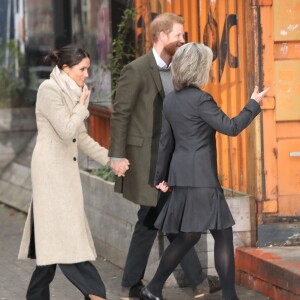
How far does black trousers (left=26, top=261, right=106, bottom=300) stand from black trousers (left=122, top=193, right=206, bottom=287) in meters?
0.55

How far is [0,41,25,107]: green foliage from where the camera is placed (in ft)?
52.1

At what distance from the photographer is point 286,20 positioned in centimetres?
913

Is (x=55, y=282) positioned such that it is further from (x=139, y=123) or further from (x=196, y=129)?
(x=196, y=129)

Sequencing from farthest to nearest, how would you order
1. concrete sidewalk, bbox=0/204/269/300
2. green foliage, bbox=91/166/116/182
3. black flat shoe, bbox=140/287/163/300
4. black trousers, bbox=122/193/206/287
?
green foliage, bbox=91/166/116/182 → concrete sidewalk, bbox=0/204/269/300 → black trousers, bbox=122/193/206/287 → black flat shoe, bbox=140/287/163/300

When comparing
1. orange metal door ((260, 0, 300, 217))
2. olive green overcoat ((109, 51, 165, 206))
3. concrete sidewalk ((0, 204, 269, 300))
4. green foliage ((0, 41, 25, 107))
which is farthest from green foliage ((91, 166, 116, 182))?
green foliage ((0, 41, 25, 107))

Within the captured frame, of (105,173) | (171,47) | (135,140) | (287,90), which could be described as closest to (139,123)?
(135,140)

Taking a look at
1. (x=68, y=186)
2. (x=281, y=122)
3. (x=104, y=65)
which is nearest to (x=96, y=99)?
(x=104, y=65)

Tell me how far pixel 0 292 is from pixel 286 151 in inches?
89.5

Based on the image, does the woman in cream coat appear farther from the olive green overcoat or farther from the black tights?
the black tights

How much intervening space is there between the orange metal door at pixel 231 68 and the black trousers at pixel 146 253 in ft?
2.92

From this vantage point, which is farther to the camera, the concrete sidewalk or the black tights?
the concrete sidewalk

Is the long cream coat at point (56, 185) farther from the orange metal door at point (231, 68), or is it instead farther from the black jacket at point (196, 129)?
the orange metal door at point (231, 68)

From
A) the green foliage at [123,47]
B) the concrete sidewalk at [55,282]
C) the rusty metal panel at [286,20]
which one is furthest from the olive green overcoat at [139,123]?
the green foliage at [123,47]

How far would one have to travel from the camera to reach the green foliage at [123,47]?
37.9 feet
